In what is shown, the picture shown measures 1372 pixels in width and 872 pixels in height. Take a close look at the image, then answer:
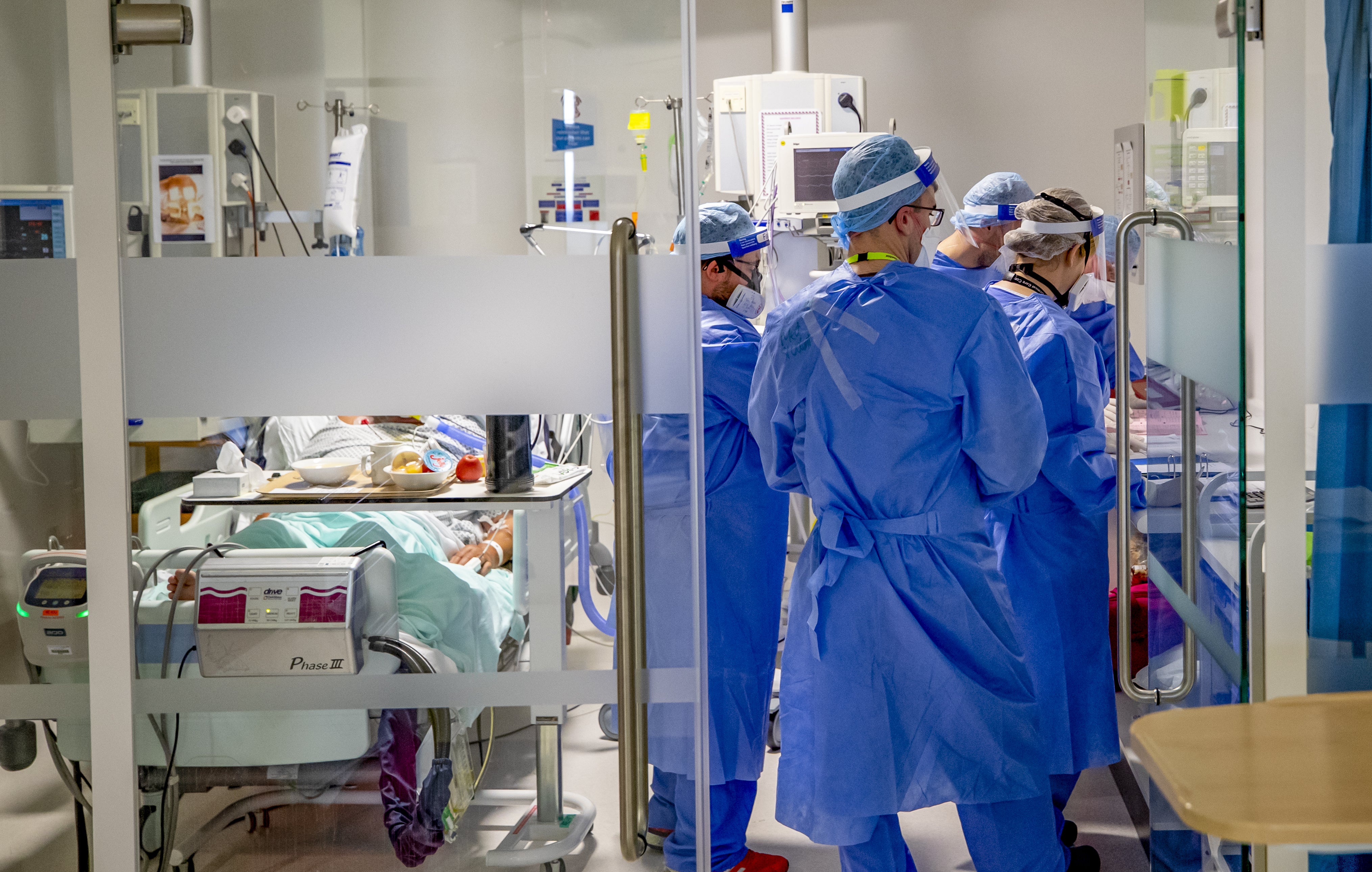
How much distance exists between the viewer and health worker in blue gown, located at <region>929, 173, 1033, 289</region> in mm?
2857

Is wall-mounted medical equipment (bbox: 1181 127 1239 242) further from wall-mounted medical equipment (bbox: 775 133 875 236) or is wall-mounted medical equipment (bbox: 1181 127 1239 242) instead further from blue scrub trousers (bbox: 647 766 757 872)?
wall-mounted medical equipment (bbox: 775 133 875 236)

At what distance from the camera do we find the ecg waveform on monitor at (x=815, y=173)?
3.81 meters

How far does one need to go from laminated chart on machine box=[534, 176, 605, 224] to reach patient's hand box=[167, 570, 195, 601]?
28.2 inches

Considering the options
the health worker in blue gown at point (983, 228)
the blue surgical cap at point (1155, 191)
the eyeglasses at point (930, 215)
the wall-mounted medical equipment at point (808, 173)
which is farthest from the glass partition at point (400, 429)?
the wall-mounted medical equipment at point (808, 173)

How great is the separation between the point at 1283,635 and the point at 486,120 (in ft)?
4.14

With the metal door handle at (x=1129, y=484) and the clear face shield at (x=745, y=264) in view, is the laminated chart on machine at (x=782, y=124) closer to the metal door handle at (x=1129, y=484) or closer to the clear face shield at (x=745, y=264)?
Answer: the clear face shield at (x=745, y=264)

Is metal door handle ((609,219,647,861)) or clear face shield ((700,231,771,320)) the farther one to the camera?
clear face shield ((700,231,771,320))

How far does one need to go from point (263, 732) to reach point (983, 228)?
2.01m

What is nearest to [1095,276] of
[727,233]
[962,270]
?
[962,270]

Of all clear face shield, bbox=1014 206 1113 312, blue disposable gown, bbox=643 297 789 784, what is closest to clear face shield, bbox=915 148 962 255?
clear face shield, bbox=1014 206 1113 312

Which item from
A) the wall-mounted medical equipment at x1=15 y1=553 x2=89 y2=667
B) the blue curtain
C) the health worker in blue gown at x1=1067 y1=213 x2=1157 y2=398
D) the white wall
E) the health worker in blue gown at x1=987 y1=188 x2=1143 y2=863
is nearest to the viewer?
the blue curtain

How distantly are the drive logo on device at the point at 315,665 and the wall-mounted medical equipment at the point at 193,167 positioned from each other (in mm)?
583

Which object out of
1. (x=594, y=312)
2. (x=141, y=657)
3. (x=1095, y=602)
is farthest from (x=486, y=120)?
(x=1095, y=602)

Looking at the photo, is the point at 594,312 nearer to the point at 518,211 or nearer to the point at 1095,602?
the point at 518,211
